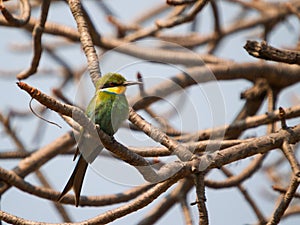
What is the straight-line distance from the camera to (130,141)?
3602mm

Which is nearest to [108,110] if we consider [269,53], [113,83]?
[113,83]

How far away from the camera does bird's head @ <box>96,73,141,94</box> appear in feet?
10.8

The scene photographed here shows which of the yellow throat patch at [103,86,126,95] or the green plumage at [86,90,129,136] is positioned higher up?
the yellow throat patch at [103,86,126,95]

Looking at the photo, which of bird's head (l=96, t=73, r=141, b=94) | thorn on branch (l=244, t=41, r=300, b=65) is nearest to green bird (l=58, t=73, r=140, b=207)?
bird's head (l=96, t=73, r=141, b=94)

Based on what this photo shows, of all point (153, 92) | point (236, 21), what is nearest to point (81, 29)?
point (153, 92)

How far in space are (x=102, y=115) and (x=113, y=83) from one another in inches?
8.0

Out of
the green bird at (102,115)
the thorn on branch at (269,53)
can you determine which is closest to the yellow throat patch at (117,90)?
the green bird at (102,115)

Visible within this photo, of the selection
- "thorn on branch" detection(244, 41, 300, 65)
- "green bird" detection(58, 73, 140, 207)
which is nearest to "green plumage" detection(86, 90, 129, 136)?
"green bird" detection(58, 73, 140, 207)

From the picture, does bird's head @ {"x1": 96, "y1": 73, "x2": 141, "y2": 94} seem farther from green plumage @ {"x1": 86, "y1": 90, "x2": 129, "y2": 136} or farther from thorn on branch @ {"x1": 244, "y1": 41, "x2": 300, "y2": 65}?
thorn on branch @ {"x1": 244, "y1": 41, "x2": 300, "y2": 65}

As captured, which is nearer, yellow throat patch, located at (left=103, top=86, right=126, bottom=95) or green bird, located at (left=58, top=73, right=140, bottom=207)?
green bird, located at (left=58, top=73, right=140, bottom=207)

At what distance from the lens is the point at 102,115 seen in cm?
328

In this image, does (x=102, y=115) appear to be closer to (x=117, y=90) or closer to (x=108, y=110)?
(x=108, y=110)

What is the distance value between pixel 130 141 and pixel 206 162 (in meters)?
1.11

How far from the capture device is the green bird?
121 inches
